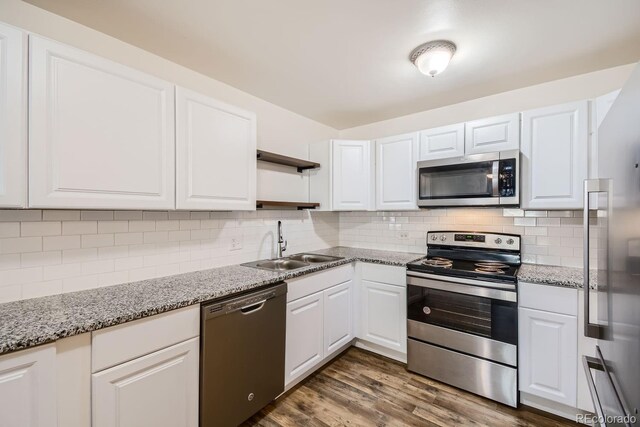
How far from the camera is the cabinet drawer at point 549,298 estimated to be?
1823 mm

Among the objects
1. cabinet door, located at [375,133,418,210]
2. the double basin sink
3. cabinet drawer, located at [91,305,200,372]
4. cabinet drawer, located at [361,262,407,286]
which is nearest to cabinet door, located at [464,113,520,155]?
cabinet door, located at [375,133,418,210]

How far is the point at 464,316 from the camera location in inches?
85.1

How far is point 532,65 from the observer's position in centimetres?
207

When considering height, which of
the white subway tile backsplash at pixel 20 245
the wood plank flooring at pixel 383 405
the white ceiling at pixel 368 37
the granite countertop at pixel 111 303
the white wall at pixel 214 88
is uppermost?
the white ceiling at pixel 368 37

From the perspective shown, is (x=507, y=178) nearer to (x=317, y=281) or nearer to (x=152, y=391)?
(x=317, y=281)

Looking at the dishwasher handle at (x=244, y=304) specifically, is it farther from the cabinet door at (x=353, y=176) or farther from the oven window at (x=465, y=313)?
the cabinet door at (x=353, y=176)

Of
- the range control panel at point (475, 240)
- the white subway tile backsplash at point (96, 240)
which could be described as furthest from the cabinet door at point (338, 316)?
the white subway tile backsplash at point (96, 240)

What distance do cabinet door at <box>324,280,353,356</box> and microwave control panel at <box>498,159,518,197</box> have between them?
59.4 inches

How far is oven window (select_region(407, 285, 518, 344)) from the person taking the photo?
6.56 feet

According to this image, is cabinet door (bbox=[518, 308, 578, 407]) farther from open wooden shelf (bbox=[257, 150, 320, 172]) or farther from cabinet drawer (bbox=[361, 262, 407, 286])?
open wooden shelf (bbox=[257, 150, 320, 172])

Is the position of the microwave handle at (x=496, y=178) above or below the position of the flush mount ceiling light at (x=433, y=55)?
below

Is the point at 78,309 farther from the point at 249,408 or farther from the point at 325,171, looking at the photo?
the point at 325,171

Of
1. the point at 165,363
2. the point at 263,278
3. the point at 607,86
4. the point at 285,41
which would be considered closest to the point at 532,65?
the point at 607,86

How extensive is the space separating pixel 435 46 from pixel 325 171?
4.92 ft
